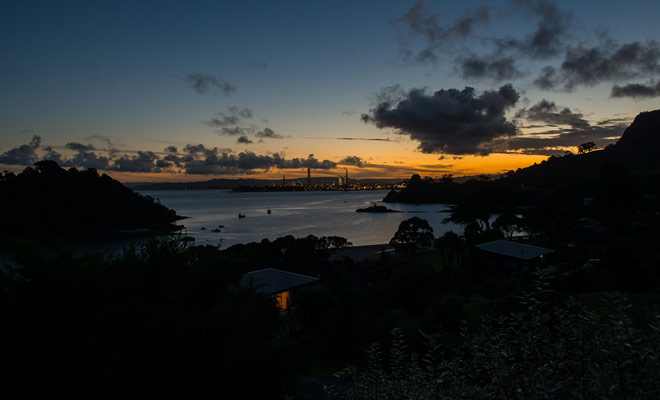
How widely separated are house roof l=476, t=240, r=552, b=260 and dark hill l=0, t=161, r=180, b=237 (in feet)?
176

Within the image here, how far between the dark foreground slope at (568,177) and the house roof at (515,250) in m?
61.3

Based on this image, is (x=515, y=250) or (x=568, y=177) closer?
(x=515, y=250)

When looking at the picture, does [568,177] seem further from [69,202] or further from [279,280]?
[279,280]

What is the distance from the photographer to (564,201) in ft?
265

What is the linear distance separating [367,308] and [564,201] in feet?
261

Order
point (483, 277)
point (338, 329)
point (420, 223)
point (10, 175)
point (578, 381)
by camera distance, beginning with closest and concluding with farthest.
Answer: point (578, 381)
point (338, 329)
point (483, 277)
point (420, 223)
point (10, 175)

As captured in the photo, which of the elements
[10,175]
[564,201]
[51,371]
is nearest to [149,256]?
[51,371]

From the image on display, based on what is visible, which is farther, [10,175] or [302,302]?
[10,175]

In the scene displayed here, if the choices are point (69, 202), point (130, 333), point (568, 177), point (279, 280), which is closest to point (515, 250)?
point (279, 280)

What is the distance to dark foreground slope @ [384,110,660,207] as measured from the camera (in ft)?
324

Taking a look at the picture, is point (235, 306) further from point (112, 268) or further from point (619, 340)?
point (619, 340)

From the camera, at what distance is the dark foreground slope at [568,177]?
98.9 metres

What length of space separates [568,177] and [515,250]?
122456 millimetres

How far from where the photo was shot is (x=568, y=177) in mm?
133000
